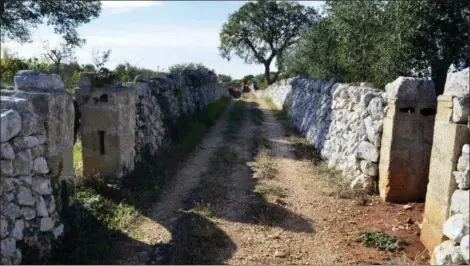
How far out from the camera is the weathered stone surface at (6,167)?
193 inches

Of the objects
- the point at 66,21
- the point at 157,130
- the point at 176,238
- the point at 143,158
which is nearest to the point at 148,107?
the point at 157,130

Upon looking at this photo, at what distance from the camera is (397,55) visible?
11430 millimetres

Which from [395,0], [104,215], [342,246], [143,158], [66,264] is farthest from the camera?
[395,0]

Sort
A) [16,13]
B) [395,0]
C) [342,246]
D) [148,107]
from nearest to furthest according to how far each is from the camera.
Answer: [342,246]
[148,107]
[395,0]
[16,13]

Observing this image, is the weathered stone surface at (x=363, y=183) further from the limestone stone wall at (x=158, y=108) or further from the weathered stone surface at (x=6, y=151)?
the weathered stone surface at (x=6, y=151)

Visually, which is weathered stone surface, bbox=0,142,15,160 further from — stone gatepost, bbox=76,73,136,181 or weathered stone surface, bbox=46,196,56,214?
stone gatepost, bbox=76,73,136,181

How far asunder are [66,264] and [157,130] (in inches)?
260

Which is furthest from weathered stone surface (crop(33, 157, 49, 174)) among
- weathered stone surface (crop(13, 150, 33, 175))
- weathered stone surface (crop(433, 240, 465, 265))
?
weathered stone surface (crop(433, 240, 465, 265))

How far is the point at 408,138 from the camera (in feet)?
25.8

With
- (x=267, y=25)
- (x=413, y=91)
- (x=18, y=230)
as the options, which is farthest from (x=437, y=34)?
(x=267, y=25)

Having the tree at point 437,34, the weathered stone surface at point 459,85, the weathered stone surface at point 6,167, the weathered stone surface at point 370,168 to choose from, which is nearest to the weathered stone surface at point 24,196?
the weathered stone surface at point 6,167

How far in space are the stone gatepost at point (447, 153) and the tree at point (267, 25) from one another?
39288 mm

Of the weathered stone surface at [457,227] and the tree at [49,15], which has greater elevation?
the tree at [49,15]

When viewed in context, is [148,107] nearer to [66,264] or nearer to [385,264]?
[66,264]
